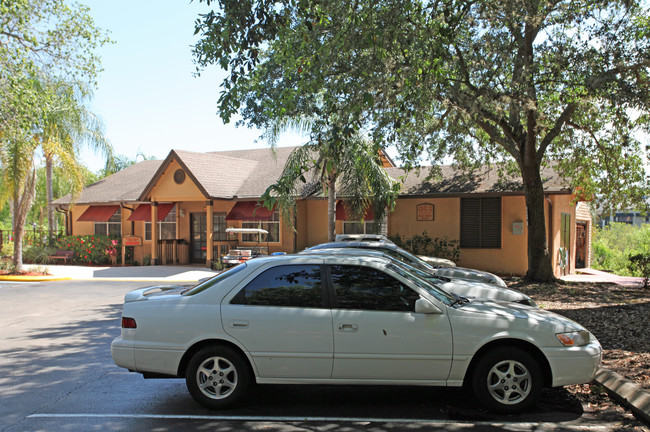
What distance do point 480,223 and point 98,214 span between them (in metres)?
17.8

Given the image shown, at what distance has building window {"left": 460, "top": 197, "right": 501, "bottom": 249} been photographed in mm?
20062

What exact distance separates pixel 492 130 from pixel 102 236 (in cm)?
1839

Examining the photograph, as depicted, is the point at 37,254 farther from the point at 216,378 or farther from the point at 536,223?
the point at 216,378

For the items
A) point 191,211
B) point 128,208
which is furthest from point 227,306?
point 128,208

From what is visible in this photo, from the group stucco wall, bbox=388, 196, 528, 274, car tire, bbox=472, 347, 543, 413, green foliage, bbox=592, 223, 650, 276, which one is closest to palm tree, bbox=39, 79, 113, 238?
stucco wall, bbox=388, 196, 528, 274

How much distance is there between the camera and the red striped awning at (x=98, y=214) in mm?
25609

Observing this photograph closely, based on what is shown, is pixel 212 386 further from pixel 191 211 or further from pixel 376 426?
pixel 191 211

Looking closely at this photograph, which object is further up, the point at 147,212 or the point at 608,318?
the point at 147,212

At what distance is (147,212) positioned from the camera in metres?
24.6

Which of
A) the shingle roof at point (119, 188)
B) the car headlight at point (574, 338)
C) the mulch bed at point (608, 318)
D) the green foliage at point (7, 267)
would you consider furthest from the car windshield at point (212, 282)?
the shingle roof at point (119, 188)

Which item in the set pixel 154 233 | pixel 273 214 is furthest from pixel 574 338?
pixel 154 233

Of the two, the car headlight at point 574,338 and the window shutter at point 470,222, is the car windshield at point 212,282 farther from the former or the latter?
the window shutter at point 470,222

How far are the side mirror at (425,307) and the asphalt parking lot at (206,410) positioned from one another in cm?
104

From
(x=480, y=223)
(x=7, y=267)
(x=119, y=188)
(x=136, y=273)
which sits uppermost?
(x=119, y=188)
